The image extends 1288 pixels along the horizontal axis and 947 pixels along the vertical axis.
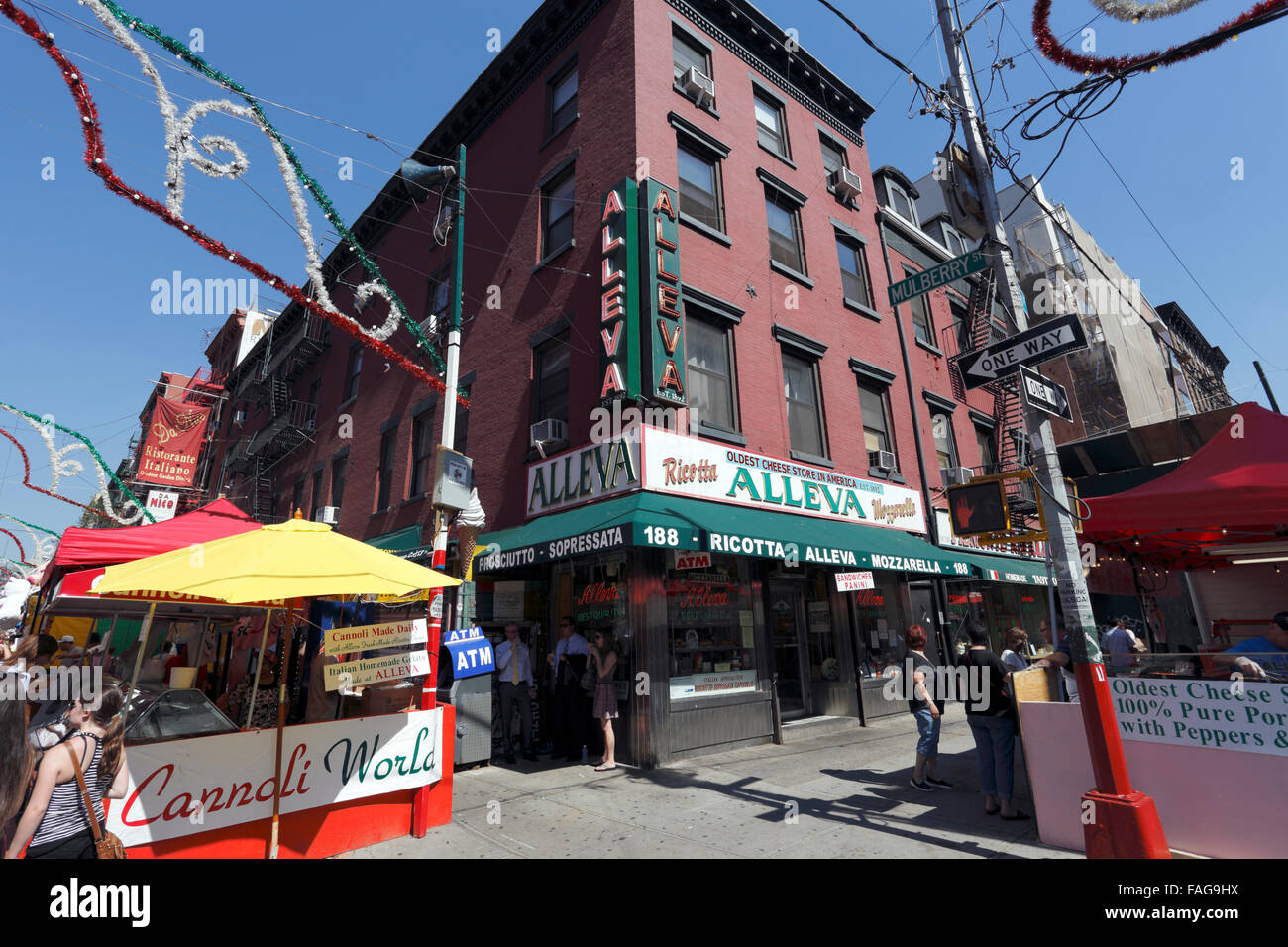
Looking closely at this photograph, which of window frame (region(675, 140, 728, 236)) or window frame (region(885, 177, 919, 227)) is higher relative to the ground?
window frame (region(885, 177, 919, 227))

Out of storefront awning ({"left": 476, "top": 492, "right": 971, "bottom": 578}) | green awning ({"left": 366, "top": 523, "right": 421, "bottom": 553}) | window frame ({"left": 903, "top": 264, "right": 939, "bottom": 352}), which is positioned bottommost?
storefront awning ({"left": 476, "top": 492, "right": 971, "bottom": 578})

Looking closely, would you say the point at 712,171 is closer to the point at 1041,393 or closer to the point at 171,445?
the point at 1041,393

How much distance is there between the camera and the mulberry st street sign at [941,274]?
637 cm

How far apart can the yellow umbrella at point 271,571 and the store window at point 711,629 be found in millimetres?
5007

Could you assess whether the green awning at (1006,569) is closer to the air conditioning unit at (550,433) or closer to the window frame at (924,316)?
the window frame at (924,316)

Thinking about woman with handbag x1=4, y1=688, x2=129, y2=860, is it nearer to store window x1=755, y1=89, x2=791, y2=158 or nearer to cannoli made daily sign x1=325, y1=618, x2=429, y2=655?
cannoli made daily sign x1=325, y1=618, x2=429, y2=655

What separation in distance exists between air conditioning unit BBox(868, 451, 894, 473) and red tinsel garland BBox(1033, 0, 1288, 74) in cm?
883

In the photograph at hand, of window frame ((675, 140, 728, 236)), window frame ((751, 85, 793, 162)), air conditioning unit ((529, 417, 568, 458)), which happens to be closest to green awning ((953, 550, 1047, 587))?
window frame ((675, 140, 728, 236))

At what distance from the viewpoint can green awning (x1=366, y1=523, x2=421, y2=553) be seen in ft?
46.4

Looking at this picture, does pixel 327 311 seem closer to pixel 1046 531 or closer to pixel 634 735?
pixel 634 735

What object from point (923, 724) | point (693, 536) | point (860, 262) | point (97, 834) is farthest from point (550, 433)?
point (860, 262)

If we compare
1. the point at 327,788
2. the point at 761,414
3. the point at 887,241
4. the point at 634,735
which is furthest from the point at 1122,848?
the point at 887,241

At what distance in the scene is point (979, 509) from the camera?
616 centimetres

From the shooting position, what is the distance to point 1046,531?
18.8 ft
